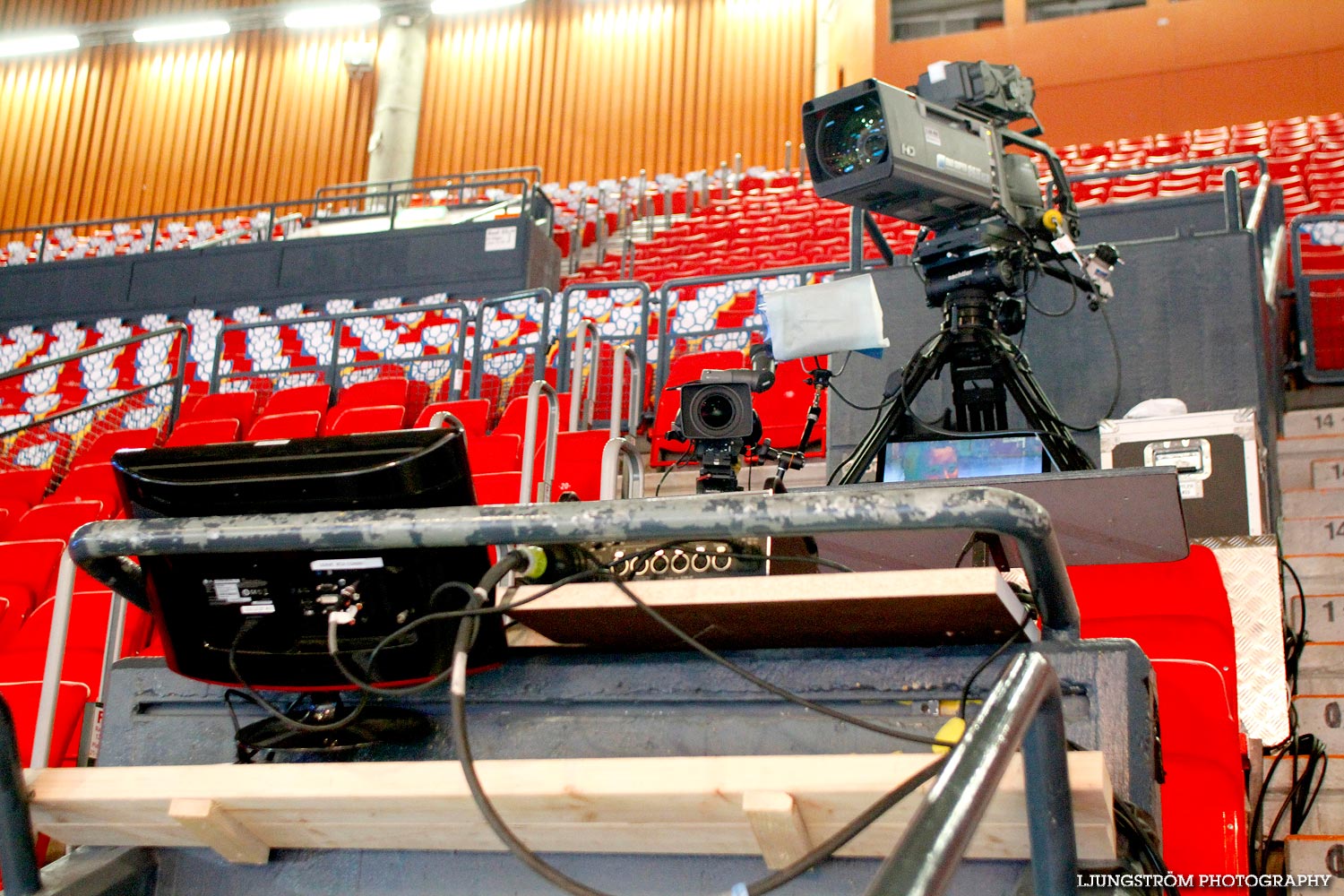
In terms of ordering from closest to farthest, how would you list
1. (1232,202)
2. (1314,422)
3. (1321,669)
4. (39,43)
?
(1321,669)
(1232,202)
(1314,422)
(39,43)

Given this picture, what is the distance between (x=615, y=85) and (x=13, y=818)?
11.7 metres

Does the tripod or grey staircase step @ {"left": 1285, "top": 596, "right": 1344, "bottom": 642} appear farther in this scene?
grey staircase step @ {"left": 1285, "top": 596, "right": 1344, "bottom": 642}

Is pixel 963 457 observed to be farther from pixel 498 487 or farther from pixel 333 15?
pixel 333 15

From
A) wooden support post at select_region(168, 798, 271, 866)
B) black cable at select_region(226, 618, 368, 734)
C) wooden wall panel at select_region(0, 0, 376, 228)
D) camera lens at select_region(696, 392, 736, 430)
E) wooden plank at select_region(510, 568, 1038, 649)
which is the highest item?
wooden wall panel at select_region(0, 0, 376, 228)

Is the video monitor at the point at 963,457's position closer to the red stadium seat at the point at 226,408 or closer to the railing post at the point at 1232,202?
the railing post at the point at 1232,202

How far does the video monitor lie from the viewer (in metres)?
2.36

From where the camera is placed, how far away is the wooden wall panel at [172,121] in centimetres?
1245

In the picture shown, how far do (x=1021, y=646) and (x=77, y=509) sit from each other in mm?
4540

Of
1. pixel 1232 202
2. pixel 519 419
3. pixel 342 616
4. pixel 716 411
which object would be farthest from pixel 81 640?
pixel 1232 202

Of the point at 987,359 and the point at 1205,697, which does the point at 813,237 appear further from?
the point at 1205,697

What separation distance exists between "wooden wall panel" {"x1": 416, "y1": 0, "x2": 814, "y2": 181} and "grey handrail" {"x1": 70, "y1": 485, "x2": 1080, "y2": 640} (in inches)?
420

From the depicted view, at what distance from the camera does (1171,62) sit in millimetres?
10578

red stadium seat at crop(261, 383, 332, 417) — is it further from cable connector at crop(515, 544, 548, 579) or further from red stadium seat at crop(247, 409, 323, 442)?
cable connector at crop(515, 544, 548, 579)

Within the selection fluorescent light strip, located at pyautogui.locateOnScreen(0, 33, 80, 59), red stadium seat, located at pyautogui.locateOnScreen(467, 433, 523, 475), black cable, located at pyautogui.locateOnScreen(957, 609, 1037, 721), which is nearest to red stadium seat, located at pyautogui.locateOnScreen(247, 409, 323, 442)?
red stadium seat, located at pyautogui.locateOnScreen(467, 433, 523, 475)
